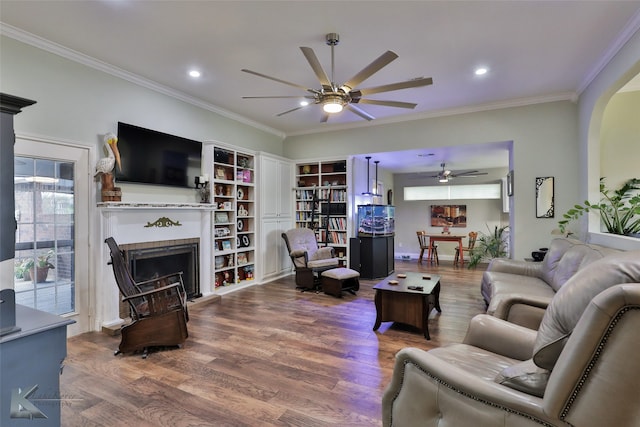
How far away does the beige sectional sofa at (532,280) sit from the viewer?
2373 mm

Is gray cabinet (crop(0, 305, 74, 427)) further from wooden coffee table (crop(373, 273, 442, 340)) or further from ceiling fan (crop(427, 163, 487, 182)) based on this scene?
ceiling fan (crop(427, 163, 487, 182))

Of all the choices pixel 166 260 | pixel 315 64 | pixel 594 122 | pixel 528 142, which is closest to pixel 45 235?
pixel 166 260

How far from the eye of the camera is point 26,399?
1.25 m

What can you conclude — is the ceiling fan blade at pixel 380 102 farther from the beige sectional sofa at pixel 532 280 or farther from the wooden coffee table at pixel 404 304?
the beige sectional sofa at pixel 532 280

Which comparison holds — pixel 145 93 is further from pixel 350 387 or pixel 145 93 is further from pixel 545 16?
pixel 545 16

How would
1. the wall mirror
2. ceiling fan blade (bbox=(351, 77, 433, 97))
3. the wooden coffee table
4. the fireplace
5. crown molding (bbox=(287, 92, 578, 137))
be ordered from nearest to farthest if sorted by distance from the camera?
ceiling fan blade (bbox=(351, 77, 433, 97)) < the wooden coffee table < the fireplace < crown molding (bbox=(287, 92, 578, 137)) < the wall mirror

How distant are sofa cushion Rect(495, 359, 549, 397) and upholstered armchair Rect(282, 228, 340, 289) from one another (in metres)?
3.95

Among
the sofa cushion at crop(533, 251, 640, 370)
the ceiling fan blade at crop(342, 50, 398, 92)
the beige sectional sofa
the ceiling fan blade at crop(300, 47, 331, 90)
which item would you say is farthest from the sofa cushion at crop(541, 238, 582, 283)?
the ceiling fan blade at crop(300, 47, 331, 90)

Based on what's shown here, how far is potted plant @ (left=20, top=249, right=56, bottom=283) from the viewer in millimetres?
2975

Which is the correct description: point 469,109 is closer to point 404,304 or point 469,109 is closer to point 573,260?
point 573,260

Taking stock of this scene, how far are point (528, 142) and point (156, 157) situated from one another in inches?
214

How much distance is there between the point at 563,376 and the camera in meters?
0.99

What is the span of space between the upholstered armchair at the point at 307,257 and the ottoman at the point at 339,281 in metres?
0.27

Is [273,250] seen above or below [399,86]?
A: below
